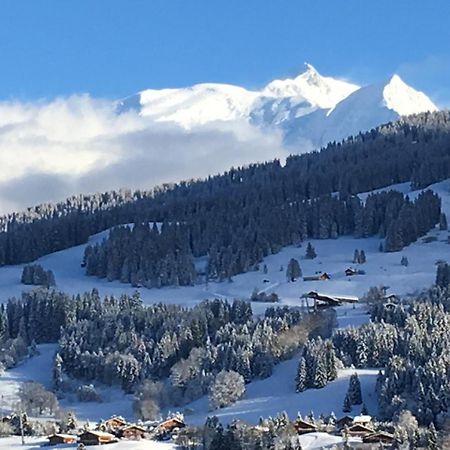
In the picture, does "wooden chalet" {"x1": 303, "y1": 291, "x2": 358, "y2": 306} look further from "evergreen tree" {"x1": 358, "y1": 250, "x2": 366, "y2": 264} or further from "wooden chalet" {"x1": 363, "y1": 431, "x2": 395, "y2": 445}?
"wooden chalet" {"x1": 363, "y1": 431, "x2": 395, "y2": 445}

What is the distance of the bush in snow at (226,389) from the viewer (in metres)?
106

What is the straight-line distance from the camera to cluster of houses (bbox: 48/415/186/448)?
8912 centimetres

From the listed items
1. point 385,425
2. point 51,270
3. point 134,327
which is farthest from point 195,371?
point 51,270

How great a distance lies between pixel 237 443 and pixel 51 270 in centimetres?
11715

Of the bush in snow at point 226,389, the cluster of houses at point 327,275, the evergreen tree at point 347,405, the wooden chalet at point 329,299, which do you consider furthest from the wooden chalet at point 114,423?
the cluster of houses at point 327,275

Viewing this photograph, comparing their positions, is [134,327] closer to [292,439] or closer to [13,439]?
[13,439]

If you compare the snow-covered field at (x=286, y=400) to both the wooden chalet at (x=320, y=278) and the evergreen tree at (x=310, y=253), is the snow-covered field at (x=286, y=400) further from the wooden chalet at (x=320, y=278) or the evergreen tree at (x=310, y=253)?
the evergreen tree at (x=310, y=253)

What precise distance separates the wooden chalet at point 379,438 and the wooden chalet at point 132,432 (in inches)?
745

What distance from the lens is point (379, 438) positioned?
8319 cm

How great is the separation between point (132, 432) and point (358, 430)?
59.5 ft

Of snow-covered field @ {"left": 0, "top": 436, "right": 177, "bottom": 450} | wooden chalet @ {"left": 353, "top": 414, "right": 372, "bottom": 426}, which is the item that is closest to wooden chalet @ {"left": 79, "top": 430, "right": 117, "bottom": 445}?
snow-covered field @ {"left": 0, "top": 436, "right": 177, "bottom": 450}

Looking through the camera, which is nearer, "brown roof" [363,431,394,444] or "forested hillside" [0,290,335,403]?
"brown roof" [363,431,394,444]

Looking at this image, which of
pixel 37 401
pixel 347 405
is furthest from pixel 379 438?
pixel 37 401

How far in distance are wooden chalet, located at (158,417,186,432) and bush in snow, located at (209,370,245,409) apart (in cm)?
898
